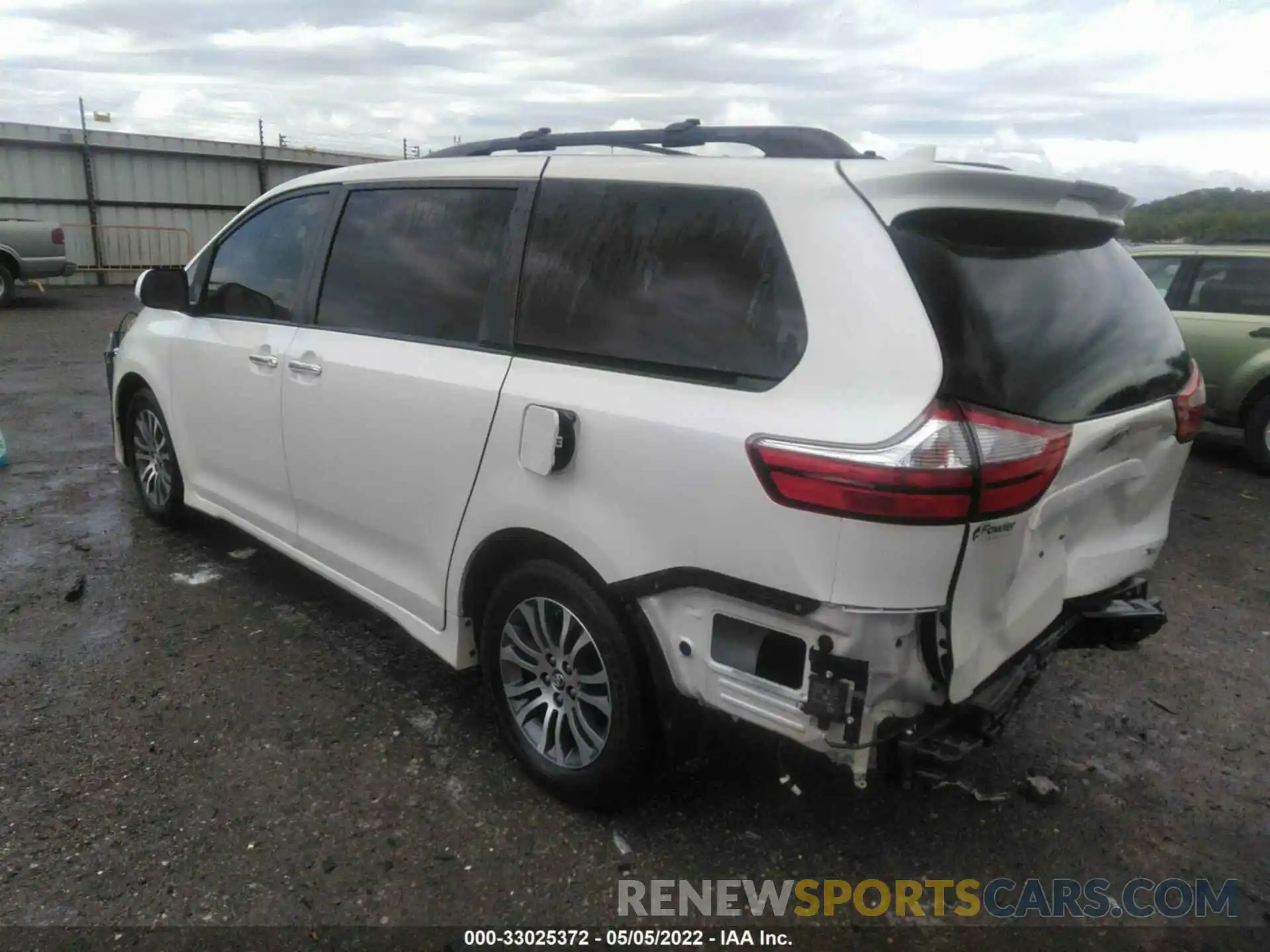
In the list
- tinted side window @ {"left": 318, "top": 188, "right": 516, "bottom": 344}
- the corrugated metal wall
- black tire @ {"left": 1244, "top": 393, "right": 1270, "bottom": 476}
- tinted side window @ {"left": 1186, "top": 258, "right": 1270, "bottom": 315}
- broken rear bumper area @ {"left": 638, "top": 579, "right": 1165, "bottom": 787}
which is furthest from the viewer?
the corrugated metal wall

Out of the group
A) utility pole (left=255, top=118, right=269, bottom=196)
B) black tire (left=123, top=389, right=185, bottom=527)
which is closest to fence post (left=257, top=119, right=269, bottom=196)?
utility pole (left=255, top=118, right=269, bottom=196)

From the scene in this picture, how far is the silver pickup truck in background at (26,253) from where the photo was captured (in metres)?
15.1

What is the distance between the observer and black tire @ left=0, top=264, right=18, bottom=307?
1510cm

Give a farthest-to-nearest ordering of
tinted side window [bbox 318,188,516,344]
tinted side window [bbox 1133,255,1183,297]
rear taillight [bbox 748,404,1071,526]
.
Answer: tinted side window [bbox 1133,255,1183,297] < tinted side window [bbox 318,188,516,344] < rear taillight [bbox 748,404,1071,526]

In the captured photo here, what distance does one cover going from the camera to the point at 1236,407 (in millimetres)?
7453

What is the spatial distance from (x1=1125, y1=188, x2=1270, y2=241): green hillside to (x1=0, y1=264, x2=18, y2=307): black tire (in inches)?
639

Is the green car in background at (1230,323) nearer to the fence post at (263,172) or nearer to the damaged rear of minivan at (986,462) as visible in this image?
the damaged rear of minivan at (986,462)

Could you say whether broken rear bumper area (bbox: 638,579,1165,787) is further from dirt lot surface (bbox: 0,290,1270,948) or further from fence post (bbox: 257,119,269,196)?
fence post (bbox: 257,119,269,196)

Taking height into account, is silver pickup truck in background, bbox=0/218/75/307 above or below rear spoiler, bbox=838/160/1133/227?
below

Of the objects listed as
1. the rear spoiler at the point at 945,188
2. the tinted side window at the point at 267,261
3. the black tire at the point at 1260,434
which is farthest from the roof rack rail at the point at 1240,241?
the tinted side window at the point at 267,261

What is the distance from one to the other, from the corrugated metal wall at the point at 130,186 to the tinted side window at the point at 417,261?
50.0 feet

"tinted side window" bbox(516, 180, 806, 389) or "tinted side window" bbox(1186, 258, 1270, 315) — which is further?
"tinted side window" bbox(1186, 258, 1270, 315)

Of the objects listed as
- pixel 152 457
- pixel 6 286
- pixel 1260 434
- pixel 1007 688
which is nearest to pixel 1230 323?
pixel 1260 434

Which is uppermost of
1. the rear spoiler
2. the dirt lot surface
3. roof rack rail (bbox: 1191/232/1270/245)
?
the rear spoiler
